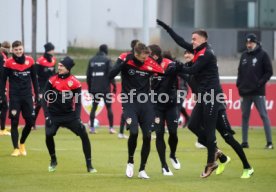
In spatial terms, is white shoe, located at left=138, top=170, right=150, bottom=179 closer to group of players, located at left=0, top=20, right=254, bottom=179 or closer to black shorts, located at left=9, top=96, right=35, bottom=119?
group of players, located at left=0, top=20, right=254, bottom=179

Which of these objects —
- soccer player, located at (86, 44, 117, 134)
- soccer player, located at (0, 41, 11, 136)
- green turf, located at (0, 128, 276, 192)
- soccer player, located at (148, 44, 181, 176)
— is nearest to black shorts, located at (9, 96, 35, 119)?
green turf, located at (0, 128, 276, 192)

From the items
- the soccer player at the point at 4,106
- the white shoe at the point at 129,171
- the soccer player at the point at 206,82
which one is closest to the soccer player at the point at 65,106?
the white shoe at the point at 129,171

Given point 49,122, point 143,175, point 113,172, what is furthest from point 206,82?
point 49,122

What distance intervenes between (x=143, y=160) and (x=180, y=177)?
69cm

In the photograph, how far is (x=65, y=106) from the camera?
16.0 meters

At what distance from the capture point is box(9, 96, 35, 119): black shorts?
61.6ft

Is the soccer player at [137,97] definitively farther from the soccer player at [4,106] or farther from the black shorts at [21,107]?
the soccer player at [4,106]

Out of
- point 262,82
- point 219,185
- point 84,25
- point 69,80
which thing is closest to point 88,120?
point 262,82

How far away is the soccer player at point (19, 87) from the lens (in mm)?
18828

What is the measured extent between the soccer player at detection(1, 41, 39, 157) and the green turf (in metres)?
0.48

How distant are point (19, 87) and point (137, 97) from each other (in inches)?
168

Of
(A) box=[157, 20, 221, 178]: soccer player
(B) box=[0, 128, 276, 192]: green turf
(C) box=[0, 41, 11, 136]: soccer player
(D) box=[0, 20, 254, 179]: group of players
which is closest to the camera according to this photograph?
(B) box=[0, 128, 276, 192]: green turf

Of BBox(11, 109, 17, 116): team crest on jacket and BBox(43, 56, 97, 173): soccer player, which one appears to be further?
BBox(11, 109, 17, 116): team crest on jacket

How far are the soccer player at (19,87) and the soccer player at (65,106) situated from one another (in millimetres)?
2700
